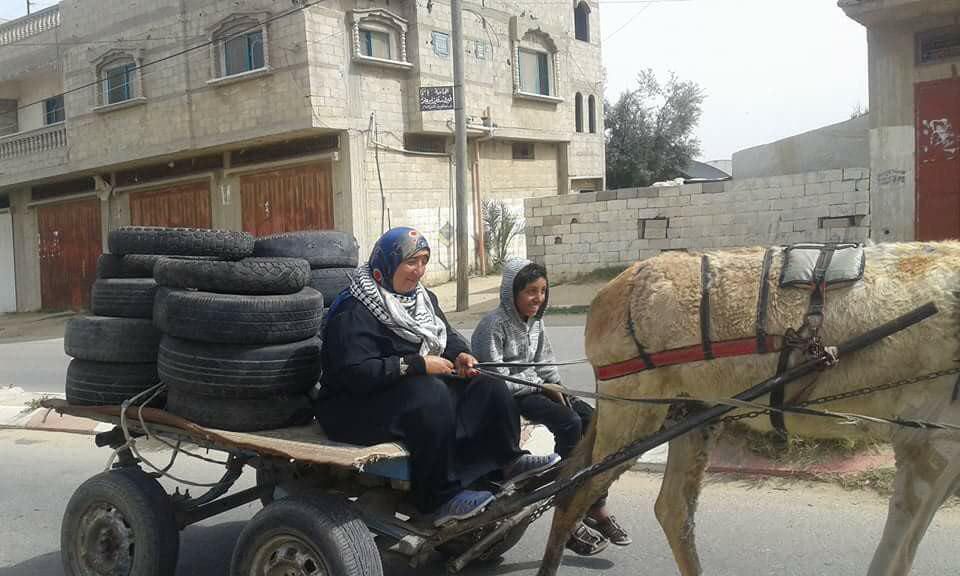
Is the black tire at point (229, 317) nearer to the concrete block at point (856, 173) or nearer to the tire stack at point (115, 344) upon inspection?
the tire stack at point (115, 344)

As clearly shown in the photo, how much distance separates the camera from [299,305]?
3.69 metres

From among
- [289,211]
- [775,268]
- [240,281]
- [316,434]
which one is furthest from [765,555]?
[289,211]

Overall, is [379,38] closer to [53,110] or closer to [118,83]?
[118,83]

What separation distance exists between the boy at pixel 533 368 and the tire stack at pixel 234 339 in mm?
1028

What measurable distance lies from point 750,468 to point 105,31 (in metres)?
21.6

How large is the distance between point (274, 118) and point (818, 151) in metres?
12.0

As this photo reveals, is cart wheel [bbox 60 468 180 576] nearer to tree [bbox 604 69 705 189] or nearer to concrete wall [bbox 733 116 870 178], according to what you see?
concrete wall [bbox 733 116 870 178]

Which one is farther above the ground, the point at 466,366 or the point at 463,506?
the point at 466,366

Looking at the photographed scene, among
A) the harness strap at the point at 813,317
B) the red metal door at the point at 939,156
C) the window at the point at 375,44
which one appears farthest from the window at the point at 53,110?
the harness strap at the point at 813,317

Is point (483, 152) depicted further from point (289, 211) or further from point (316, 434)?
point (316, 434)

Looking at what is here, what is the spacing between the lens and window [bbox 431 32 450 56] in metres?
20.2

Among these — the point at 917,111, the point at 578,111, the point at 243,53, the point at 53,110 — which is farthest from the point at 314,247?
the point at 53,110

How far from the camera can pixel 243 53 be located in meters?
19.0

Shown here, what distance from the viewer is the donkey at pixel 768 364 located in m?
2.86
